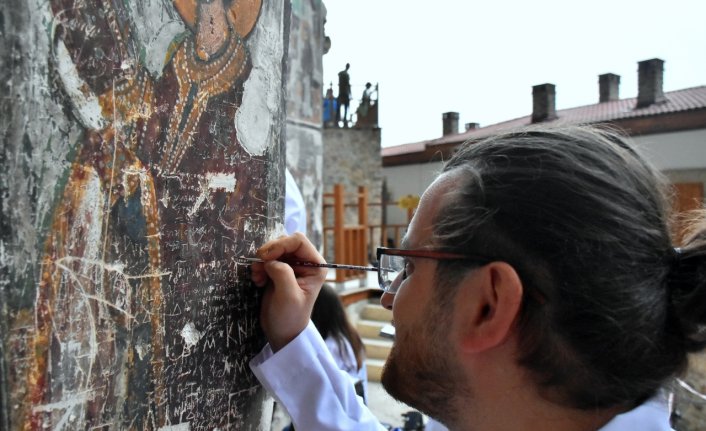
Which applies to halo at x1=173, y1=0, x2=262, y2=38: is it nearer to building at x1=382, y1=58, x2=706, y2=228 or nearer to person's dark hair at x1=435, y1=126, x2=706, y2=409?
person's dark hair at x1=435, y1=126, x2=706, y2=409

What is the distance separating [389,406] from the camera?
5773 mm

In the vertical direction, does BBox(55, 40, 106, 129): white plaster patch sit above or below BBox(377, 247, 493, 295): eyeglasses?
above

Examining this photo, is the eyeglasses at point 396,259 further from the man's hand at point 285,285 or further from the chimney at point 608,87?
the chimney at point 608,87

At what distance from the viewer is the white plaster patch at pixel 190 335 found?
1.16 meters

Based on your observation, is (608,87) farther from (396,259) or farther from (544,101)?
(396,259)

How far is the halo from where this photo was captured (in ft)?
3.70

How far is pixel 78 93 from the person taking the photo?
921 millimetres

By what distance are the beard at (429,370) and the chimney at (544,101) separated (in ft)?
50.5

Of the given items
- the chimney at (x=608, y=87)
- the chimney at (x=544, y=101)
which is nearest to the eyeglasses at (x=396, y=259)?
the chimney at (x=544, y=101)

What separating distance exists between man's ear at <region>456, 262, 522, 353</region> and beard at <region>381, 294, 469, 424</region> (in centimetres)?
4

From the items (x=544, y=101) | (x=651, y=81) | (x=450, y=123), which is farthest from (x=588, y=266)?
(x=450, y=123)

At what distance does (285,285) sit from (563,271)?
0.62 metres

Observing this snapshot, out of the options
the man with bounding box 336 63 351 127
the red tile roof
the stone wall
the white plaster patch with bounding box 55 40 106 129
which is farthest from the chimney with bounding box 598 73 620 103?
the white plaster patch with bounding box 55 40 106 129

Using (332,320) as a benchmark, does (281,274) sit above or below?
above
